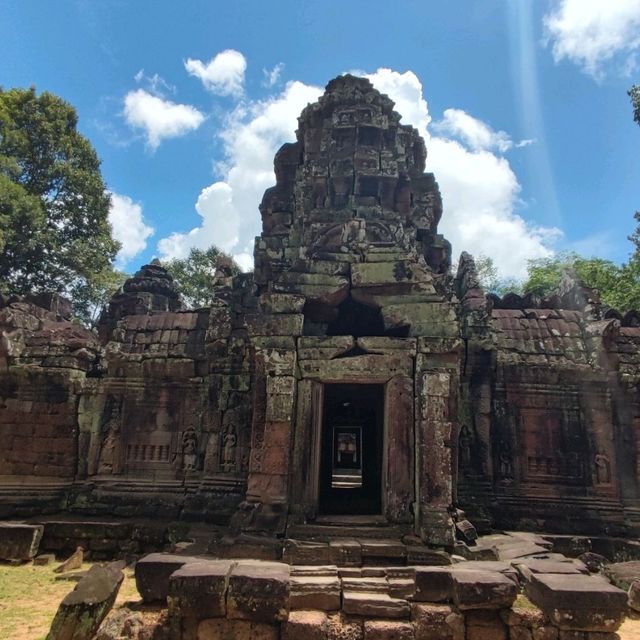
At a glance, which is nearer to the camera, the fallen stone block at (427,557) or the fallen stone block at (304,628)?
the fallen stone block at (304,628)

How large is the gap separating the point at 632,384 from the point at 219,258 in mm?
7934

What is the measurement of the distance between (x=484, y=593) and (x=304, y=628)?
1460mm

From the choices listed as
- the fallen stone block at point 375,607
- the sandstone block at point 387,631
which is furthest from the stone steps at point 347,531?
the sandstone block at point 387,631

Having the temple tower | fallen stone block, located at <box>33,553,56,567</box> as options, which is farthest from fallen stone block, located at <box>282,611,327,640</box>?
fallen stone block, located at <box>33,553,56,567</box>

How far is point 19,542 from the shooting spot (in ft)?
23.5

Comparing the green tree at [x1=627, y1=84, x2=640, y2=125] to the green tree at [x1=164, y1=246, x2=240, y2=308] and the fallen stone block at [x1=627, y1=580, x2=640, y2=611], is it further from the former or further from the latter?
the green tree at [x1=164, y1=246, x2=240, y2=308]

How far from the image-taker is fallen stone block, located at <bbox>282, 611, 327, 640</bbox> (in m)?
3.95

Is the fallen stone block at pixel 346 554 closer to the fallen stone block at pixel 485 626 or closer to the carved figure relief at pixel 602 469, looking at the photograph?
the fallen stone block at pixel 485 626

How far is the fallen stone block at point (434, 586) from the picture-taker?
14.1 feet

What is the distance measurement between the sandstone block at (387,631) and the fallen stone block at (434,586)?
27cm

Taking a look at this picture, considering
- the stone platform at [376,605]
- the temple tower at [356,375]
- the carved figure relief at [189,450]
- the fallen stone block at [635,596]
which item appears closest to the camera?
the stone platform at [376,605]

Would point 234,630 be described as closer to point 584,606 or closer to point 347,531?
point 347,531

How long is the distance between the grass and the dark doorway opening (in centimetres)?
328

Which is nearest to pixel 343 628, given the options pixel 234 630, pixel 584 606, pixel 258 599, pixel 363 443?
pixel 258 599
